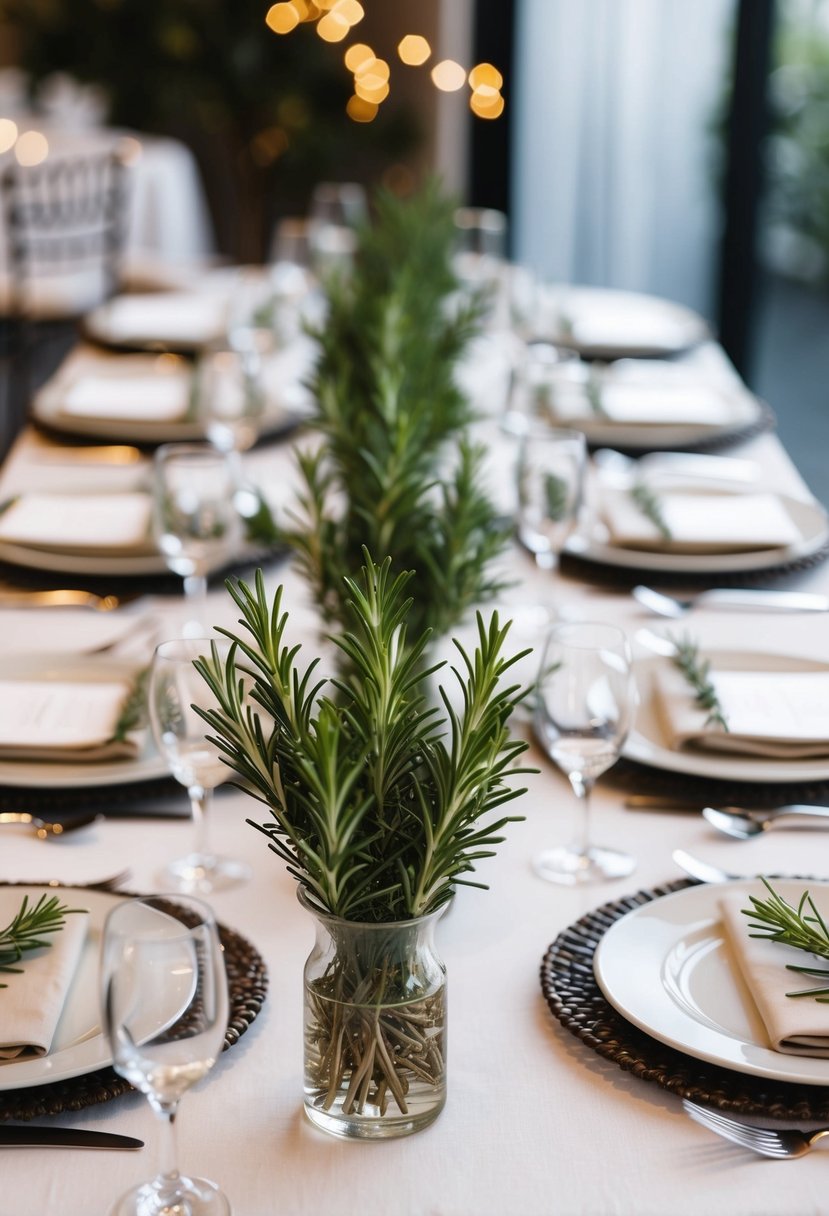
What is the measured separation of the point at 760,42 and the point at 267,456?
2.52 meters

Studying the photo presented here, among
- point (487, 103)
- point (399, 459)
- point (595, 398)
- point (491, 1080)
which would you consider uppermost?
point (487, 103)

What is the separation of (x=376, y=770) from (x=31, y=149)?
507 centimetres

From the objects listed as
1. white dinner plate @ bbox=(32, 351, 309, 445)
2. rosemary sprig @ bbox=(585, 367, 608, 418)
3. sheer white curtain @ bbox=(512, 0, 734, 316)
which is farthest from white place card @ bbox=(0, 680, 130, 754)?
sheer white curtain @ bbox=(512, 0, 734, 316)

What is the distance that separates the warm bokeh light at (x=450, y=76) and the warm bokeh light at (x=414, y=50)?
1.00ft

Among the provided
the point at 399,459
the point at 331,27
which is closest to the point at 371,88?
the point at 331,27

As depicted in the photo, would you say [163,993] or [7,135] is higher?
[7,135]

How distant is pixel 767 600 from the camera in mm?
1591

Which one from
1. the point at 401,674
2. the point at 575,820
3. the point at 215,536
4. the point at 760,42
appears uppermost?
the point at 760,42

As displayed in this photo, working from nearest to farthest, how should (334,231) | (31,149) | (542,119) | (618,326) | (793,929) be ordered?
(793,929) → (618,326) → (334,231) → (542,119) → (31,149)

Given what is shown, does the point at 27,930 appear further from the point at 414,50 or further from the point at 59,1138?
the point at 414,50

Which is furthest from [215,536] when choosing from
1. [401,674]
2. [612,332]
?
[612,332]

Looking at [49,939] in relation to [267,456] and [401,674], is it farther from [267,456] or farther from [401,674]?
[267,456]

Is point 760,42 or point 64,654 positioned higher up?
point 760,42

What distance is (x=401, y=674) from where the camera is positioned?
80 cm
